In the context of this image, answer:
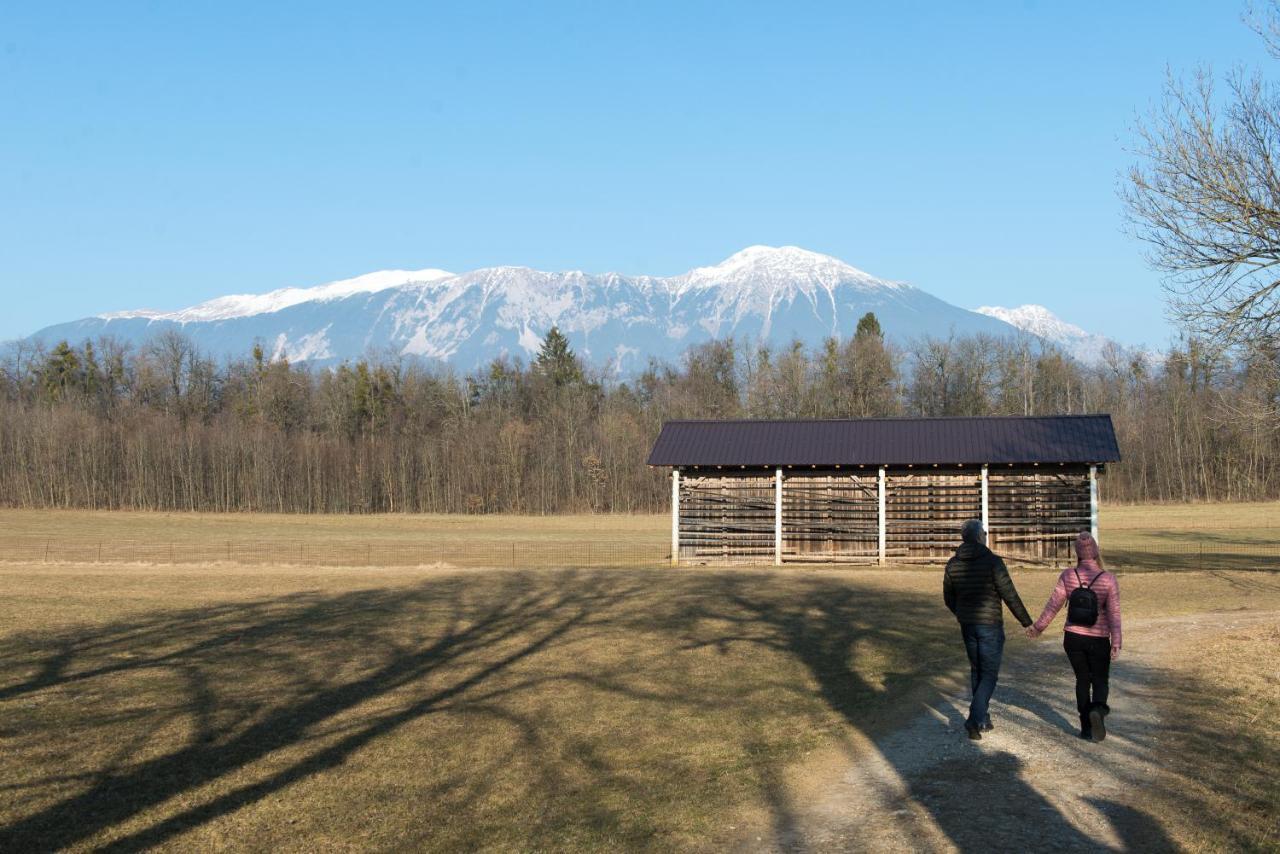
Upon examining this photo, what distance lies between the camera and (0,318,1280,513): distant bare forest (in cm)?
8219

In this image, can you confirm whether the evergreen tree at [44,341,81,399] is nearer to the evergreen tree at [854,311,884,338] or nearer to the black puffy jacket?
the evergreen tree at [854,311,884,338]

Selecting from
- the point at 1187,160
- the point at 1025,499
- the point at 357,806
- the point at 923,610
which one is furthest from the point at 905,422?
the point at 357,806

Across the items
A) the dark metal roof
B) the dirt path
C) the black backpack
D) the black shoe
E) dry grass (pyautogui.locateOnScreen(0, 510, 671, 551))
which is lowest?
dry grass (pyautogui.locateOnScreen(0, 510, 671, 551))

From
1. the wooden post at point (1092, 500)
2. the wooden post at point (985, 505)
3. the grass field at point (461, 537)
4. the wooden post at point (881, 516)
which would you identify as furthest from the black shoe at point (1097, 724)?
the grass field at point (461, 537)

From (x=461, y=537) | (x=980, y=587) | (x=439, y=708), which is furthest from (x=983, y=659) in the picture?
(x=461, y=537)

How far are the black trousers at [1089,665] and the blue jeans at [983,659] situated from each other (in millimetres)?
685

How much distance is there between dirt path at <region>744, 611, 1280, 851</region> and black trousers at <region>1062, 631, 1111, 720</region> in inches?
16.0

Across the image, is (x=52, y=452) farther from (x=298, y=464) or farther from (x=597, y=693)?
(x=597, y=693)

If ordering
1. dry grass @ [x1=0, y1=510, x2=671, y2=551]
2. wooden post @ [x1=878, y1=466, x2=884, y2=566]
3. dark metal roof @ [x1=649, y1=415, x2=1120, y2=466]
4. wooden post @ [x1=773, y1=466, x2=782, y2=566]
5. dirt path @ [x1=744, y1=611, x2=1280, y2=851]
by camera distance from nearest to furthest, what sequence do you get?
1. dirt path @ [x1=744, y1=611, x2=1280, y2=851]
2. dark metal roof @ [x1=649, y1=415, x2=1120, y2=466]
3. wooden post @ [x1=878, y1=466, x2=884, y2=566]
4. wooden post @ [x1=773, y1=466, x2=782, y2=566]
5. dry grass @ [x1=0, y1=510, x2=671, y2=551]

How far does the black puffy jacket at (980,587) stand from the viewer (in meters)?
Answer: 11.1

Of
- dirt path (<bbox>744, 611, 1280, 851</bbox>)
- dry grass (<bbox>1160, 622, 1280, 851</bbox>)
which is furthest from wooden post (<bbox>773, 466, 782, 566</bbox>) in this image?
dirt path (<bbox>744, 611, 1280, 851</bbox>)

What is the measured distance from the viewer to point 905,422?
3781 cm

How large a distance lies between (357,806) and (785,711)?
5566 mm

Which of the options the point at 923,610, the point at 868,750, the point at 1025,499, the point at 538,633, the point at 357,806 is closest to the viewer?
the point at 357,806
